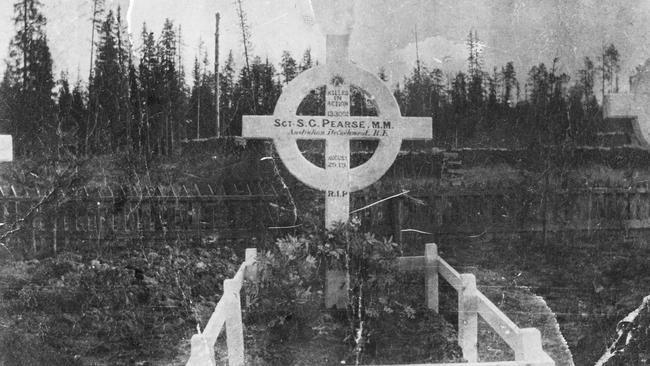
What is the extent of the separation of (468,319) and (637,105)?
2.22 metres

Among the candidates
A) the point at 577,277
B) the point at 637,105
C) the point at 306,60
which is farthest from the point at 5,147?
the point at 577,277

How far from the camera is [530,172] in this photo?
8266mm

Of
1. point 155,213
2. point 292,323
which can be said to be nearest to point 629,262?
point 292,323

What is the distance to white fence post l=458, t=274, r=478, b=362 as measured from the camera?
3.45 m

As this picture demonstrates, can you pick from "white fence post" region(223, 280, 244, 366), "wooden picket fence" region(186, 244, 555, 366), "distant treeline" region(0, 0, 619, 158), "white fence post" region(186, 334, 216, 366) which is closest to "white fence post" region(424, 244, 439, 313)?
"wooden picket fence" region(186, 244, 555, 366)

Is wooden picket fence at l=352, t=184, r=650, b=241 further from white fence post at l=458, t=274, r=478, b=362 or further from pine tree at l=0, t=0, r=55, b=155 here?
pine tree at l=0, t=0, r=55, b=155

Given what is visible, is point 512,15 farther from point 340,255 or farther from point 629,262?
point 340,255

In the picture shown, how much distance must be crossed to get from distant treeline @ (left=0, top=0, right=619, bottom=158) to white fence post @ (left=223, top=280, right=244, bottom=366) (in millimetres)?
5424

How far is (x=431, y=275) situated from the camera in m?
4.18

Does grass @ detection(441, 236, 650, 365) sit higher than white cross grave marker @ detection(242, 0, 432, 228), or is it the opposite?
white cross grave marker @ detection(242, 0, 432, 228)

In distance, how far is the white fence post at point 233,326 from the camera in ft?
10.5

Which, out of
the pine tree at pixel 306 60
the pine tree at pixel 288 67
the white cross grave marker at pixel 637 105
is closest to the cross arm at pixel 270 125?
the white cross grave marker at pixel 637 105

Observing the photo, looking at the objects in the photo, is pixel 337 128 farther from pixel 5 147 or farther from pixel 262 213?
pixel 262 213

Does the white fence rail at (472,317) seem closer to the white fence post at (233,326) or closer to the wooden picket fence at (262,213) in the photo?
the white fence post at (233,326)
